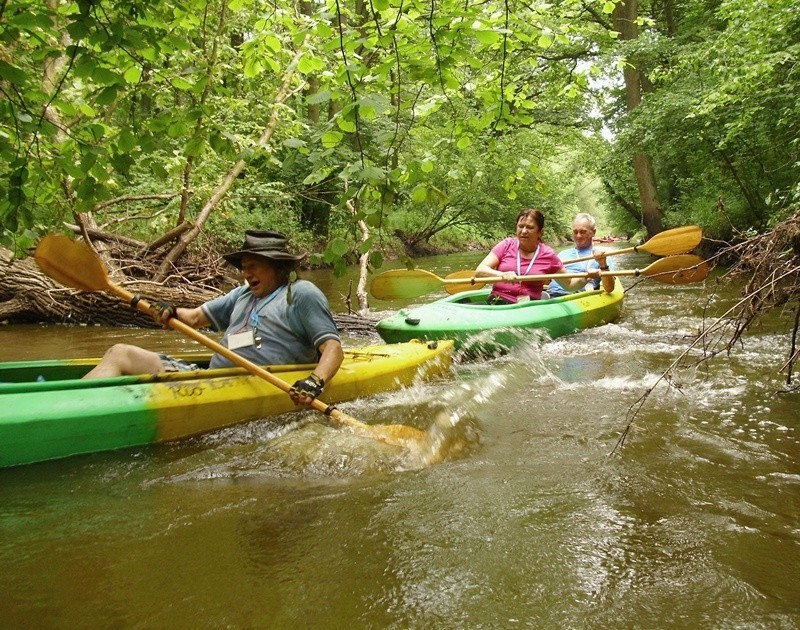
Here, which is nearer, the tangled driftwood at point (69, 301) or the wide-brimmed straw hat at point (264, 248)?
the wide-brimmed straw hat at point (264, 248)

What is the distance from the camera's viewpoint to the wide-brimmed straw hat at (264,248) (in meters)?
3.47

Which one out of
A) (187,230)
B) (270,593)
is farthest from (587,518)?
(187,230)

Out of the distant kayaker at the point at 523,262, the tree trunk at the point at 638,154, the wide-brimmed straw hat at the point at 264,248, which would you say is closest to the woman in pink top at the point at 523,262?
the distant kayaker at the point at 523,262

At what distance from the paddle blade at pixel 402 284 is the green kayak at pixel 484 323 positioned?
189mm

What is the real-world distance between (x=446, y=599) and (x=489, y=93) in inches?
94.4

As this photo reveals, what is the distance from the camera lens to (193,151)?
7.55 ft

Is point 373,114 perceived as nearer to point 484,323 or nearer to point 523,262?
point 484,323

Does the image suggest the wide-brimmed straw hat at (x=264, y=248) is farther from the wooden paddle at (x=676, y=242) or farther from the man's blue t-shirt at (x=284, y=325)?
the wooden paddle at (x=676, y=242)

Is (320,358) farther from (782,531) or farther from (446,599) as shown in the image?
(782,531)

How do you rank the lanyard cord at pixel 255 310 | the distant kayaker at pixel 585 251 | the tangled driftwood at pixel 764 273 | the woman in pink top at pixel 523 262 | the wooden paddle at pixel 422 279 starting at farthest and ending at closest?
the distant kayaker at pixel 585 251 → the woman in pink top at pixel 523 262 → the wooden paddle at pixel 422 279 → the lanyard cord at pixel 255 310 → the tangled driftwood at pixel 764 273

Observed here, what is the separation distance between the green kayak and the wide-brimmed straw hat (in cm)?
188

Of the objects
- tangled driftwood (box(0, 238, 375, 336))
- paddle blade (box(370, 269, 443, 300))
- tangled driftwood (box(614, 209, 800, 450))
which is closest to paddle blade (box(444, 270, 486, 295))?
paddle blade (box(370, 269, 443, 300))

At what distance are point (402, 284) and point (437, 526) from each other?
3.62m

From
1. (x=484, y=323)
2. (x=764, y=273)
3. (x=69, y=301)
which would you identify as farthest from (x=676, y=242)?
(x=69, y=301)
